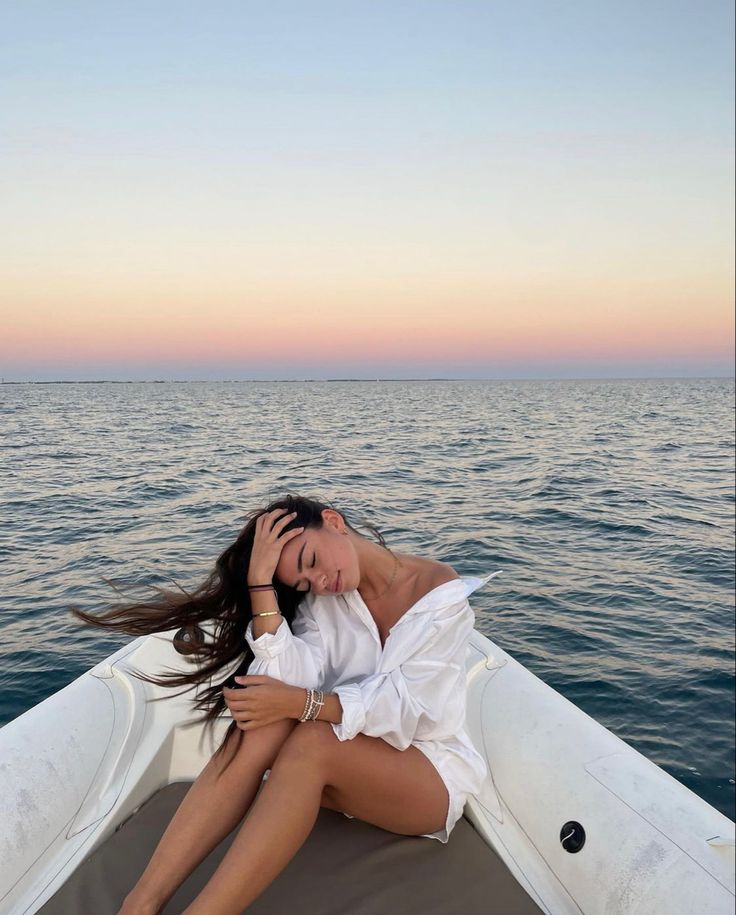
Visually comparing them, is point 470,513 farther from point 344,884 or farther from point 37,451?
point 37,451

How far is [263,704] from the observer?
6.05ft

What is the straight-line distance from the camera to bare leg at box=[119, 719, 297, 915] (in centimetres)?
163

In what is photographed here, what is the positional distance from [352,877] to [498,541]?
21.3 feet

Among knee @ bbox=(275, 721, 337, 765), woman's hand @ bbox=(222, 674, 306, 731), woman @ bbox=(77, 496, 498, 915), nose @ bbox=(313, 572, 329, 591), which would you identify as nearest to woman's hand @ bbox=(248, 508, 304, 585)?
woman @ bbox=(77, 496, 498, 915)

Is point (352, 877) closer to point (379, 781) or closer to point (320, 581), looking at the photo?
point (379, 781)

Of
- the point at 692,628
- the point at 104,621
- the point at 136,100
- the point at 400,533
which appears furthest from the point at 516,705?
the point at 136,100

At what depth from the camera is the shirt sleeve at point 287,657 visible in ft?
6.72

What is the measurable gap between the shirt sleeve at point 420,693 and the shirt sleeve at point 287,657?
190 millimetres

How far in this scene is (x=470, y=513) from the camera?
31.4ft

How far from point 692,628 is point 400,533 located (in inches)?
148

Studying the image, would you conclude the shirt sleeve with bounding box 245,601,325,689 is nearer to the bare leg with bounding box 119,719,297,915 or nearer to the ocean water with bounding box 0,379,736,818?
the bare leg with bounding box 119,719,297,915

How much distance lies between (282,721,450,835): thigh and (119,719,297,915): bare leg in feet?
0.38

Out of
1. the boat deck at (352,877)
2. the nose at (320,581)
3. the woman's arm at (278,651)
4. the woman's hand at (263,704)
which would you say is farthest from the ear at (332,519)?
the boat deck at (352,877)

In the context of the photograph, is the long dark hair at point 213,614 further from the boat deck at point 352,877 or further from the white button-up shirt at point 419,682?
the boat deck at point 352,877
